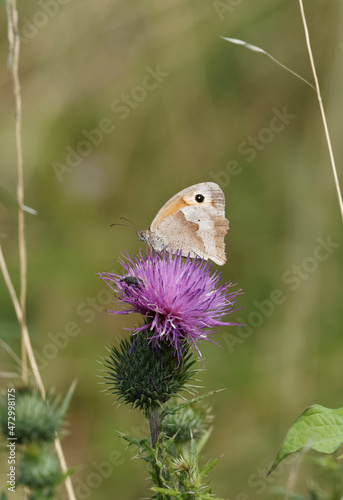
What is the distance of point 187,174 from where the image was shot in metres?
7.24

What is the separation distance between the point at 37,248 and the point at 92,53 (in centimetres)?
239

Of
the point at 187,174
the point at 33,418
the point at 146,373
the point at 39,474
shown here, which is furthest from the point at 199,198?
the point at 187,174

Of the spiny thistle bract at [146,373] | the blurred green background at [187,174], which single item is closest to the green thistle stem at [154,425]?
the spiny thistle bract at [146,373]

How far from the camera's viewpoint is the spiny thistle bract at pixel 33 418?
8.26 feet

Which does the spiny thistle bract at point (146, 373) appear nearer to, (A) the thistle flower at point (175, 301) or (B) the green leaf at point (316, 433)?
(A) the thistle flower at point (175, 301)

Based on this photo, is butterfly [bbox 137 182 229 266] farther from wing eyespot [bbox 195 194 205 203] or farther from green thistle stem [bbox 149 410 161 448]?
green thistle stem [bbox 149 410 161 448]

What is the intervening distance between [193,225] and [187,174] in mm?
3348

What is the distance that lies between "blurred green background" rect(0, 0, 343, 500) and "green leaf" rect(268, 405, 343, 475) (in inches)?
148

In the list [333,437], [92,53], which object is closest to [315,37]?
[92,53]

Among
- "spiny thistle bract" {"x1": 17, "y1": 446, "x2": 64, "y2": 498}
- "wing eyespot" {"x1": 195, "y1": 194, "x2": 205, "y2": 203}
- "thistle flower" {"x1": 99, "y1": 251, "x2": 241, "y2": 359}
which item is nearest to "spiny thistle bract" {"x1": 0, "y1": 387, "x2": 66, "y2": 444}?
"spiny thistle bract" {"x1": 17, "y1": 446, "x2": 64, "y2": 498}

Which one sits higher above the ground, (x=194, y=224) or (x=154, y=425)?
(x=194, y=224)

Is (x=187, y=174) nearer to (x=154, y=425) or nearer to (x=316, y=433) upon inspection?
(x=154, y=425)

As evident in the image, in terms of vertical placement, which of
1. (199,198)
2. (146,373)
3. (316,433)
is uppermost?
(199,198)

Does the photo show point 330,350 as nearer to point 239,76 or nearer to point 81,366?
point 81,366
